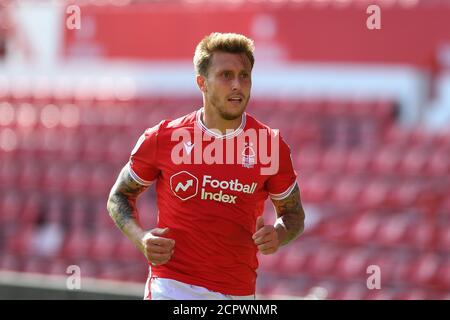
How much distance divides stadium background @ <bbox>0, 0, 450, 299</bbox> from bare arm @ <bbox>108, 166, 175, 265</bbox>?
11.9ft

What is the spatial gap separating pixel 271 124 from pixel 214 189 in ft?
24.4

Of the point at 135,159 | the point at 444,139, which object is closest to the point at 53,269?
the point at 444,139

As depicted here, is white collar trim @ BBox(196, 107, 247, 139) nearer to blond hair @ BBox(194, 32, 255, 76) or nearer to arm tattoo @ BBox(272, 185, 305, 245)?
blond hair @ BBox(194, 32, 255, 76)

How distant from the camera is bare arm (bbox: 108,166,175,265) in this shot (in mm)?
4637

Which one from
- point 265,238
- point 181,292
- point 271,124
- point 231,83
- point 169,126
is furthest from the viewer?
point 271,124

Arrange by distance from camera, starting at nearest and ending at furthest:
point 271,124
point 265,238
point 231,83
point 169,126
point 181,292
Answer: point 265,238, point 231,83, point 181,292, point 169,126, point 271,124

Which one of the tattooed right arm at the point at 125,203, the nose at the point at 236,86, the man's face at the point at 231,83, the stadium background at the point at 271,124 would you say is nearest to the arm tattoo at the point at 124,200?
the tattooed right arm at the point at 125,203

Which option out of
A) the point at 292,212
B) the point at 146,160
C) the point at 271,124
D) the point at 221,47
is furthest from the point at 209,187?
the point at 271,124

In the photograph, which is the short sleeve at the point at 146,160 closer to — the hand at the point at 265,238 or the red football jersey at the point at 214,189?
the red football jersey at the point at 214,189

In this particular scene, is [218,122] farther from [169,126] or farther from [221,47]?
[221,47]

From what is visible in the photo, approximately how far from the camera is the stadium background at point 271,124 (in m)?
10.4

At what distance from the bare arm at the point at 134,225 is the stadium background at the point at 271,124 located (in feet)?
11.9

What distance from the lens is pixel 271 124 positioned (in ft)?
40.0
